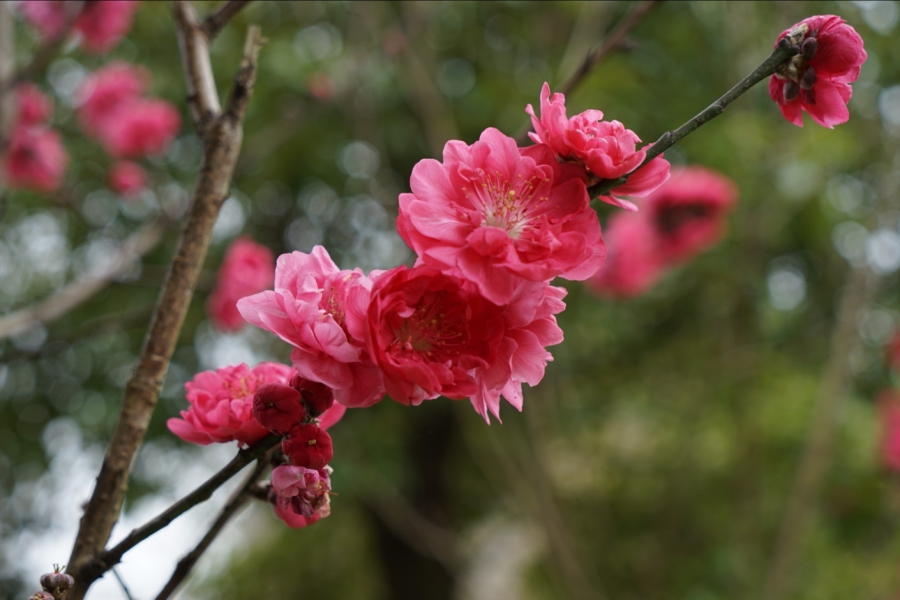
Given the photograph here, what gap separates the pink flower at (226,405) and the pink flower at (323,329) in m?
0.09

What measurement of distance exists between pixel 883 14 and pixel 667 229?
155cm

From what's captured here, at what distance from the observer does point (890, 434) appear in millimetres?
3367

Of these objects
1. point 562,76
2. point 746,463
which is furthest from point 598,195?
point 746,463

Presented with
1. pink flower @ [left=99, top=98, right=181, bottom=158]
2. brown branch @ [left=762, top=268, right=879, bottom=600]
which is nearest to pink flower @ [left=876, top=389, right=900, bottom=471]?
brown branch @ [left=762, top=268, right=879, bottom=600]

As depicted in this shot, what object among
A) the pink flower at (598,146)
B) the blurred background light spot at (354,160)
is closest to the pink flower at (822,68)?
the pink flower at (598,146)

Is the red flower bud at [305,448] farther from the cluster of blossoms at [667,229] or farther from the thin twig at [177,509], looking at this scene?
the cluster of blossoms at [667,229]

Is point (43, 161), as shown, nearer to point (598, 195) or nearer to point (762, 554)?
point (598, 195)

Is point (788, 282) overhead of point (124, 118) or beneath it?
beneath

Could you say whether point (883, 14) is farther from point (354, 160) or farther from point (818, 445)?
point (354, 160)

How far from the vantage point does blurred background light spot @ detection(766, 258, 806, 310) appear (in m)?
4.49

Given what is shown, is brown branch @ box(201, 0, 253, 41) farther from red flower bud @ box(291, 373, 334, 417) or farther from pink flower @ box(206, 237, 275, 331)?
pink flower @ box(206, 237, 275, 331)

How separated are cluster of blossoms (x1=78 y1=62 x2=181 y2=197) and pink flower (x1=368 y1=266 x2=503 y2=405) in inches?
119

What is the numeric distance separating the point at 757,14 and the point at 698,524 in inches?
124

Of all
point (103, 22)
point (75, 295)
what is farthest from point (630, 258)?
point (103, 22)
